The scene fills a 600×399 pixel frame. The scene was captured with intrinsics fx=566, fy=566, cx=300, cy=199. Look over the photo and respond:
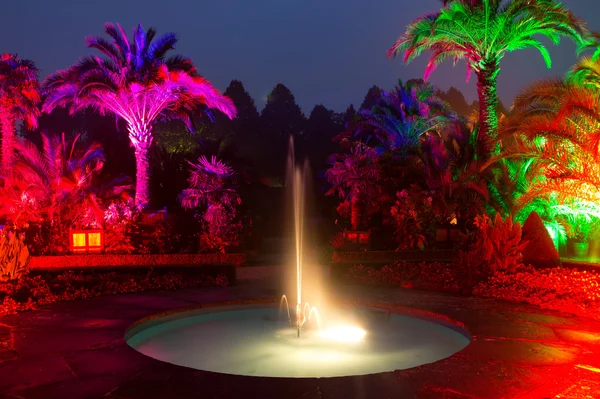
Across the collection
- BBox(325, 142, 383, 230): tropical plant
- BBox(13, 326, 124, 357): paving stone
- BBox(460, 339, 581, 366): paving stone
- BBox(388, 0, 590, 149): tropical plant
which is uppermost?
BBox(388, 0, 590, 149): tropical plant

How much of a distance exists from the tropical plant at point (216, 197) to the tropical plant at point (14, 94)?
982cm

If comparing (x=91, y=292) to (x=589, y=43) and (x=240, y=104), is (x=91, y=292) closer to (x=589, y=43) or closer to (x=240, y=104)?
(x=589, y=43)

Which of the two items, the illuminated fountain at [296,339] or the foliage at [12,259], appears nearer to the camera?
the illuminated fountain at [296,339]

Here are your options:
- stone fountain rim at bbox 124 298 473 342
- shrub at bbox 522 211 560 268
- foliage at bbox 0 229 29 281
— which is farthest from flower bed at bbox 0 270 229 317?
shrub at bbox 522 211 560 268

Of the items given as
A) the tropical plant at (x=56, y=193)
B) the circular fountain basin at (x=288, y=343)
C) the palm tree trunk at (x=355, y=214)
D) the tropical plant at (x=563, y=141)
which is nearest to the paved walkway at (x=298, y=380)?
the circular fountain basin at (x=288, y=343)

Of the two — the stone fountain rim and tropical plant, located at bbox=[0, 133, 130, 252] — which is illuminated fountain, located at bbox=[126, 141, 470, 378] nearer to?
the stone fountain rim

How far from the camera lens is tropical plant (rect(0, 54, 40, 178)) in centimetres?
2522

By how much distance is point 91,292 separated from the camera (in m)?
11.6

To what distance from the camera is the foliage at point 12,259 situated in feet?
38.3

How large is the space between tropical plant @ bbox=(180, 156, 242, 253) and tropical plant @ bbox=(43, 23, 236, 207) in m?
1.84

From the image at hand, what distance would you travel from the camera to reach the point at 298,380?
5820 millimetres

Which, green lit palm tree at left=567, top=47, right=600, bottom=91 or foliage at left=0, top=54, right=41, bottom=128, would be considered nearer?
green lit palm tree at left=567, top=47, right=600, bottom=91

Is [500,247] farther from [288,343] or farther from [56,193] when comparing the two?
[56,193]

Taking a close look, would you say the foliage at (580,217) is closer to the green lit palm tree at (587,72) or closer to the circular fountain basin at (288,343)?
the green lit palm tree at (587,72)
